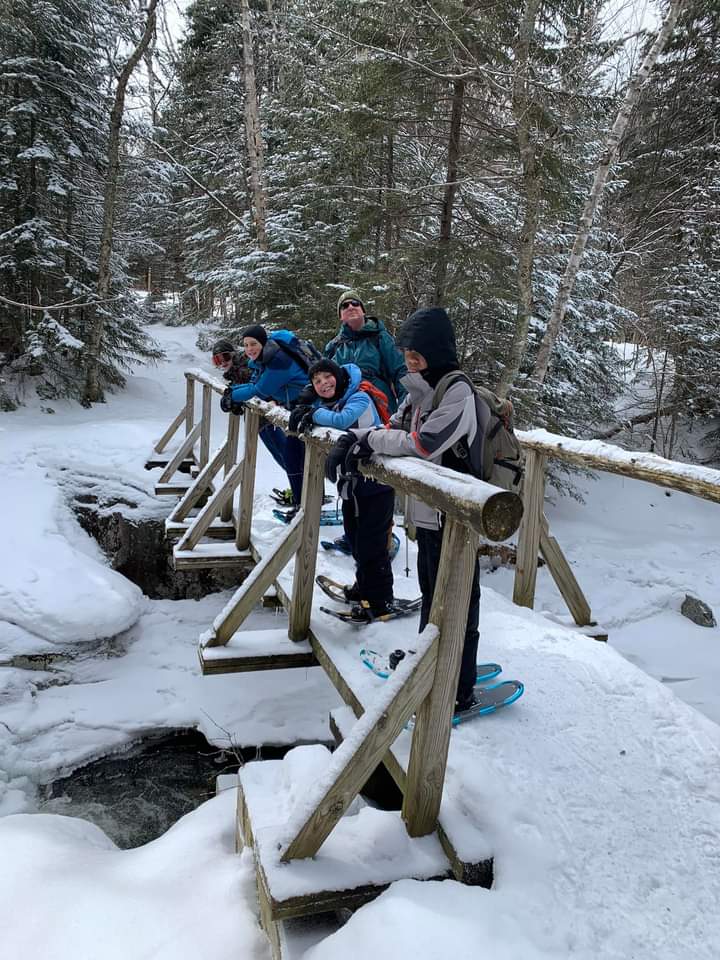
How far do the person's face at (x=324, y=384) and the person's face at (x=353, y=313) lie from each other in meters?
1.29

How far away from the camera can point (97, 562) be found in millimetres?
8242

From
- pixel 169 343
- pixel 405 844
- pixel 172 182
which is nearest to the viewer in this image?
pixel 405 844

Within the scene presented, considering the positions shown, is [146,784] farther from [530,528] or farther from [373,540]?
[530,528]

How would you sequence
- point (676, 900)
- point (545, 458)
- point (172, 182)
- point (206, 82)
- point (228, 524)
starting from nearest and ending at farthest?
point (676, 900)
point (545, 458)
point (228, 524)
point (172, 182)
point (206, 82)

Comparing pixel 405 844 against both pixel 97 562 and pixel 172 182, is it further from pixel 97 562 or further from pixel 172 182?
pixel 172 182

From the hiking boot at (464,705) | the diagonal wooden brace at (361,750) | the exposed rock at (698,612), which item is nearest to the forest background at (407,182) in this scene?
the exposed rock at (698,612)

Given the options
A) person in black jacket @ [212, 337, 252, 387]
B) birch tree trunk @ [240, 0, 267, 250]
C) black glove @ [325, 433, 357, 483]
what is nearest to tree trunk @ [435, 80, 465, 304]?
person in black jacket @ [212, 337, 252, 387]

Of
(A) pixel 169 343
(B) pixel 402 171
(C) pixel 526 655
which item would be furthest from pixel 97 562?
(A) pixel 169 343

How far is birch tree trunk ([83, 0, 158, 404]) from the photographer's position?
13.0 m

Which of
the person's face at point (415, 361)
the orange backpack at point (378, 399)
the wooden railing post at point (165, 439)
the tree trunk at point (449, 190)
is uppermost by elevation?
the tree trunk at point (449, 190)

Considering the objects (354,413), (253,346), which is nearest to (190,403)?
(253,346)

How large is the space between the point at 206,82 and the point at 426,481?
755 inches

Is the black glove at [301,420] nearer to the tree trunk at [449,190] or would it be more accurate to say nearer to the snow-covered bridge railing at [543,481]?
the snow-covered bridge railing at [543,481]

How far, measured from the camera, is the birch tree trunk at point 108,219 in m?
13.0
